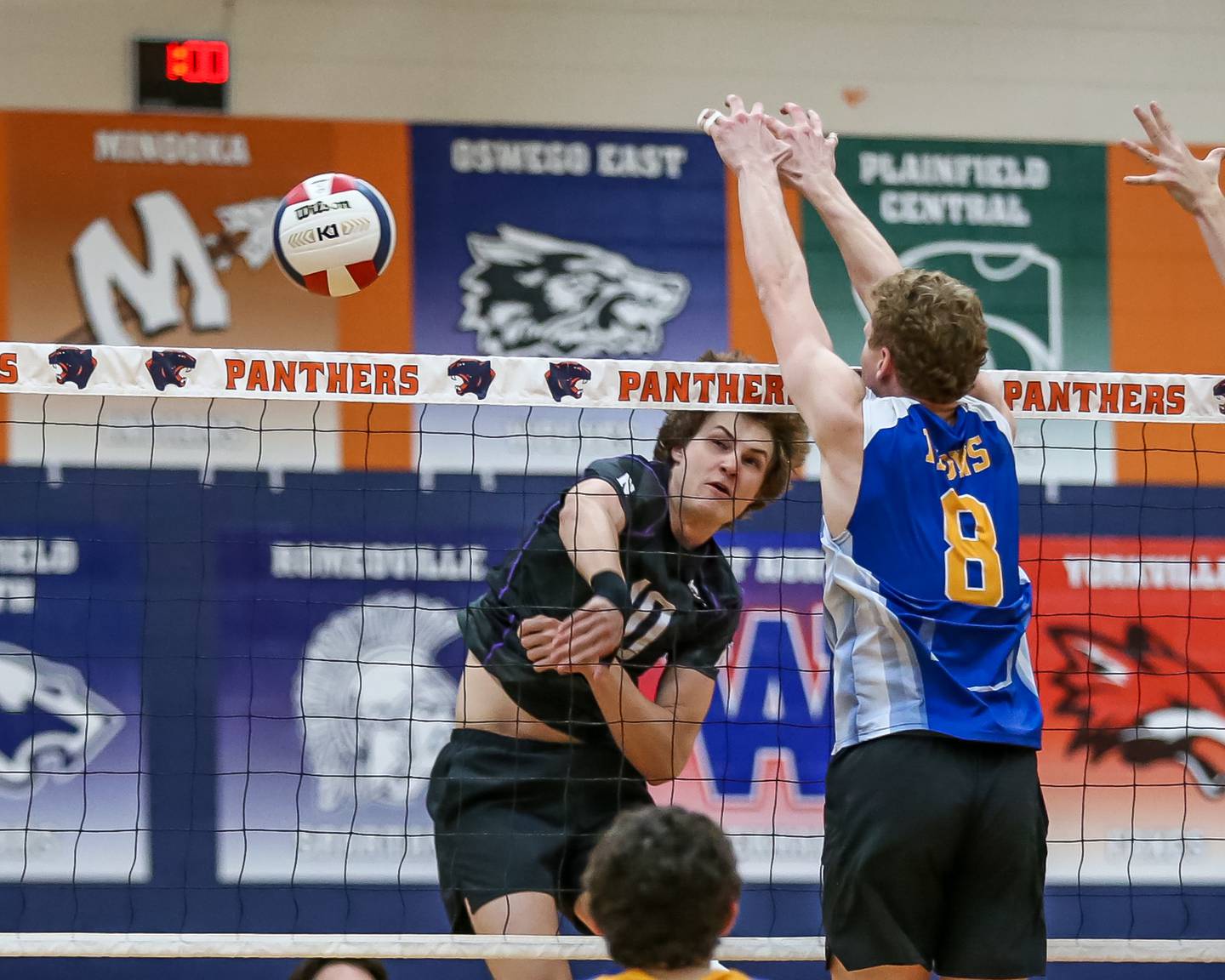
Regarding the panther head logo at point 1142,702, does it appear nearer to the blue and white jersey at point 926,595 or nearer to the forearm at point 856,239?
the forearm at point 856,239

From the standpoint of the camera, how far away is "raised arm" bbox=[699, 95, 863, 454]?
10.0 ft

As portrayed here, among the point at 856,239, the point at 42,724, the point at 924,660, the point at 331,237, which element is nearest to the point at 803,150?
the point at 856,239

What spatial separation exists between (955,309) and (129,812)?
4907 millimetres

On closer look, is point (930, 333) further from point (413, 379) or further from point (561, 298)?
point (561, 298)

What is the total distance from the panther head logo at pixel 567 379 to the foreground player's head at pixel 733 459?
1.33 feet

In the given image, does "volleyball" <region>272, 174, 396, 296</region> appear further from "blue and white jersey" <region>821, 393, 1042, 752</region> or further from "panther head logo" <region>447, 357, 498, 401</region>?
"blue and white jersey" <region>821, 393, 1042, 752</region>

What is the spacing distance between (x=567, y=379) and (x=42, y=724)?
12.4ft

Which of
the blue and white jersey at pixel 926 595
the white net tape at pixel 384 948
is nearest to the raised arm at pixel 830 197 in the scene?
the blue and white jersey at pixel 926 595

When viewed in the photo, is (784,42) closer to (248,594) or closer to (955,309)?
(248,594)

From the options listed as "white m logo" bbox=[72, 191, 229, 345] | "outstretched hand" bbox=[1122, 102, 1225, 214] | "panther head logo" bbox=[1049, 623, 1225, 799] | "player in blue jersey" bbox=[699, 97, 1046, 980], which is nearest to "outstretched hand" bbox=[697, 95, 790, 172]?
"player in blue jersey" bbox=[699, 97, 1046, 980]

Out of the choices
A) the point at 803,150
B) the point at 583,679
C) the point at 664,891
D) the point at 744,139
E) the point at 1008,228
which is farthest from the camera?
the point at 1008,228

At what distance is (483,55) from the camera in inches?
288

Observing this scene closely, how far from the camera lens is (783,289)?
10.6 ft

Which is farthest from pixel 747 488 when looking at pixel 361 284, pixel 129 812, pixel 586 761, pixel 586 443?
pixel 129 812
